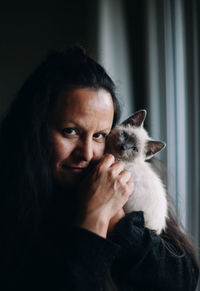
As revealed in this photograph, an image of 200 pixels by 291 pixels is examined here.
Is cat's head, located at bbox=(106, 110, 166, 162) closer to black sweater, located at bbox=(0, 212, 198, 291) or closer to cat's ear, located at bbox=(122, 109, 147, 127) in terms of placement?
cat's ear, located at bbox=(122, 109, 147, 127)

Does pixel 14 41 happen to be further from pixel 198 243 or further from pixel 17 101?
pixel 198 243

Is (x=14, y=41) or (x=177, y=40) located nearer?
(x=177, y=40)

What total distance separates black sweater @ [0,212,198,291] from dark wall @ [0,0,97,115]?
1.61 m

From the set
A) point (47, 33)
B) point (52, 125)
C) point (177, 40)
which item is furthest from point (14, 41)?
point (52, 125)

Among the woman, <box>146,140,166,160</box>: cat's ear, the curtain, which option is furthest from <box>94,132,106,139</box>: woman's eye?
the curtain

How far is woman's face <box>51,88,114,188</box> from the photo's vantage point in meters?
0.97

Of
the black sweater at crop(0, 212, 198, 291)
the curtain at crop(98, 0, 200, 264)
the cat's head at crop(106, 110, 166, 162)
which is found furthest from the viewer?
the curtain at crop(98, 0, 200, 264)

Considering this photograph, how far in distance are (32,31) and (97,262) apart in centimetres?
202

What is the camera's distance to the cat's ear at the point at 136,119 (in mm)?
1349

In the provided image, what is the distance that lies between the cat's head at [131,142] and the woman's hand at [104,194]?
197 millimetres

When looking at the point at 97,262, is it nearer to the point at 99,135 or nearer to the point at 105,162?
the point at 105,162

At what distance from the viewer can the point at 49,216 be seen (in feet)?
3.41

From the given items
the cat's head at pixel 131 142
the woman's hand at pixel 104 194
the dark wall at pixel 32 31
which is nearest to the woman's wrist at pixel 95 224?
the woman's hand at pixel 104 194

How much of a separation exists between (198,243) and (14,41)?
198cm
